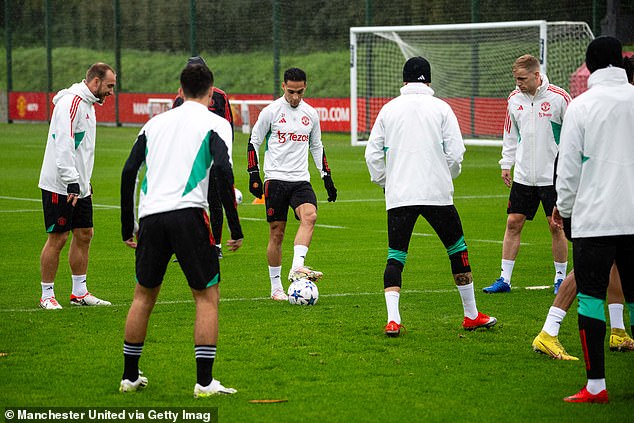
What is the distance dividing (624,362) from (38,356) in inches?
174

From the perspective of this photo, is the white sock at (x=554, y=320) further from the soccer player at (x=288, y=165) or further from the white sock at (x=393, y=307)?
the soccer player at (x=288, y=165)

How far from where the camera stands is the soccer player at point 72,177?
10.4m

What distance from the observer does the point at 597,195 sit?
7066mm

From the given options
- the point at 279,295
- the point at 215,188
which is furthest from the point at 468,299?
the point at 215,188

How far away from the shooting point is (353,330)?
948 centimetres

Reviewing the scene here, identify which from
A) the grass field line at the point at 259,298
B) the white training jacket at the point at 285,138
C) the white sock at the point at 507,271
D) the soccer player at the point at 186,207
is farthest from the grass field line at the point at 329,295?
the soccer player at the point at 186,207

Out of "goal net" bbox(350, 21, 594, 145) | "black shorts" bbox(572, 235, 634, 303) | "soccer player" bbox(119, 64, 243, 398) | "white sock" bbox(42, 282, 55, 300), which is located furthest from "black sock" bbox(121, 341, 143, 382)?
"goal net" bbox(350, 21, 594, 145)

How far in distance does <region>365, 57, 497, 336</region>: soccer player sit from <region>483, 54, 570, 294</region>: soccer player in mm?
2389

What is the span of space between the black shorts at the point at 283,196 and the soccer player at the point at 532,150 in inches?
84.2

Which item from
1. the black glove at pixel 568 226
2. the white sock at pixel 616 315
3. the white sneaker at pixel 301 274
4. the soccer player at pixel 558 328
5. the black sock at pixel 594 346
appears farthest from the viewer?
the white sneaker at pixel 301 274

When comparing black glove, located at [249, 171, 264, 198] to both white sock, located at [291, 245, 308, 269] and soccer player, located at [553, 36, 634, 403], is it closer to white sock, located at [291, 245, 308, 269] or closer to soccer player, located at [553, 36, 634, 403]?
white sock, located at [291, 245, 308, 269]

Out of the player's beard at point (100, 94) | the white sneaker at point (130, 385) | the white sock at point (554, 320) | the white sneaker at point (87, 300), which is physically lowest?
the white sneaker at point (87, 300)

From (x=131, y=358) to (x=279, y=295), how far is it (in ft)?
13.1

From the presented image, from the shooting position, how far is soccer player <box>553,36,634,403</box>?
703cm
